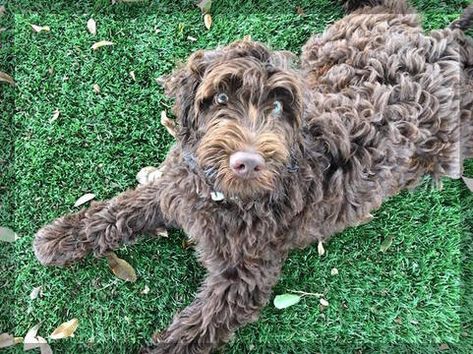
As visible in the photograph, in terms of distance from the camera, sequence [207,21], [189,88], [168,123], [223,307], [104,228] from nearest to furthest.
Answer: [189,88], [223,307], [104,228], [168,123], [207,21]

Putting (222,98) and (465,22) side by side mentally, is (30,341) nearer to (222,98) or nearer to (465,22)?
(222,98)

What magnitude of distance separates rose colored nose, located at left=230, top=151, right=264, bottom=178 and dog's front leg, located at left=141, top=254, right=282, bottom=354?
945 mm

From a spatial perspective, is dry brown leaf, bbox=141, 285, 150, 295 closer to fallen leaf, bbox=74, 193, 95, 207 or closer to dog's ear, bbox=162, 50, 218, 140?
fallen leaf, bbox=74, 193, 95, 207

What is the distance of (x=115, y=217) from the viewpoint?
12.5ft

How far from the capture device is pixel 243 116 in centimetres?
271

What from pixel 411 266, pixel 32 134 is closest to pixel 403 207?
pixel 411 266

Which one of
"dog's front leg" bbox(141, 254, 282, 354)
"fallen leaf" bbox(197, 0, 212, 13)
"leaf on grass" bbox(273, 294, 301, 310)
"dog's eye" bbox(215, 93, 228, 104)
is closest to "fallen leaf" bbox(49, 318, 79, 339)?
"dog's front leg" bbox(141, 254, 282, 354)

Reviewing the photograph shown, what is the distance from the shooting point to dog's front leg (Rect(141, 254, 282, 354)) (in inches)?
135

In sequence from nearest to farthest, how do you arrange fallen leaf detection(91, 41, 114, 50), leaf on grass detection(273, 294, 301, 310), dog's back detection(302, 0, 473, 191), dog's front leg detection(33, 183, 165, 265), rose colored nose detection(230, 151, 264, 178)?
rose colored nose detection(230, 151, 264, 178)
dog's back detection(302, 0, 473, 191)
dog's front leg detection(33, 183, 165, 265)
leaf on grass detection(273, 294, 301, 310)
fallen leaf detection(91, 41, 114, 50)

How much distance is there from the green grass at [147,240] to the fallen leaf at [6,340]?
51mm

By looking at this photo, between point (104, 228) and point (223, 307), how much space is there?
3.28ft

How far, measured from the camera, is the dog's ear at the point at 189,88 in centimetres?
288

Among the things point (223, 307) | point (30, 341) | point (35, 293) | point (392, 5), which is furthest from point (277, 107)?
point (30, 341)

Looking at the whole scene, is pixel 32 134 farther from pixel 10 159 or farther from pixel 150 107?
pixel 150 107
